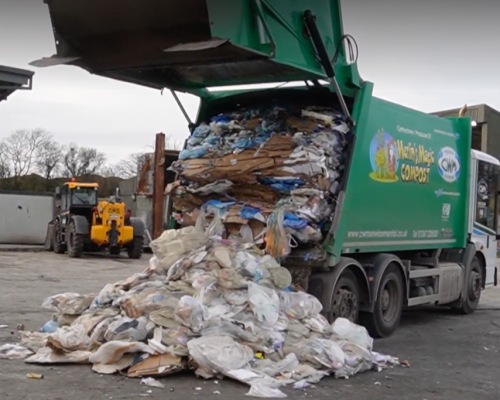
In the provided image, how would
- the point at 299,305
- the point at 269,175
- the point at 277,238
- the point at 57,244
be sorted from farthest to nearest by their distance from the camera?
the point at 57,244 < the point at 269,175 < the point at 277,238 < the point at 299,305

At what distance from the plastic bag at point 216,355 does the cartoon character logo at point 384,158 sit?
11.0 feet

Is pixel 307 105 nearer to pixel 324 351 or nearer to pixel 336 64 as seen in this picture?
pixel 336 64

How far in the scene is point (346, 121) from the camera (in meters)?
8.74

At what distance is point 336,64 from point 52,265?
1275 cm

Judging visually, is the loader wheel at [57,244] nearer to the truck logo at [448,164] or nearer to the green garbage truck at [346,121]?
the green garbage truck at [346,121]

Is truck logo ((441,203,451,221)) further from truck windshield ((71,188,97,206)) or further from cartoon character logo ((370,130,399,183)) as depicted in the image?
truck windshield ((71,188,97,206))

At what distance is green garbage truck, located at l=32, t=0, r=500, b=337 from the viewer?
24.0 feet

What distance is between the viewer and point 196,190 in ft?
30.4

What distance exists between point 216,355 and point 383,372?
1.83 m

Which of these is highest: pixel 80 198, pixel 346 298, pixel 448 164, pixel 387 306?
pixel 448 164

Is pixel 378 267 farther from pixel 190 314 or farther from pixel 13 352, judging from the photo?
pixel 13 352

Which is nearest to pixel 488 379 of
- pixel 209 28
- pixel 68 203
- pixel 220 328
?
pixel 220 328

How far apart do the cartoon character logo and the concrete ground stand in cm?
208

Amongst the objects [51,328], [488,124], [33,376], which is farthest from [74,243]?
[33,376]
